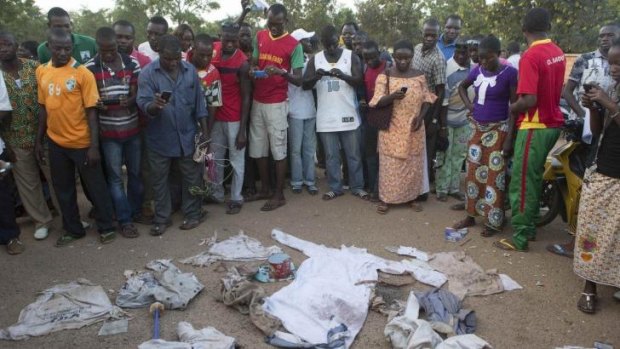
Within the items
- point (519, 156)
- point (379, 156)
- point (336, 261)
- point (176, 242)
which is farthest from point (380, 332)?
point (379, 156)

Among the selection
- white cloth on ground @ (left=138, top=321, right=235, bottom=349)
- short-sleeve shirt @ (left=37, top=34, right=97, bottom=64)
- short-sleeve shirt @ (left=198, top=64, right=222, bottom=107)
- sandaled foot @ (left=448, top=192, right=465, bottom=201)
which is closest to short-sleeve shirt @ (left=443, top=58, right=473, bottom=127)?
sandaled foot @ (left=448, top=192, right=465, bottom=201)

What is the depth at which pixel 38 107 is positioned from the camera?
4.67 metres

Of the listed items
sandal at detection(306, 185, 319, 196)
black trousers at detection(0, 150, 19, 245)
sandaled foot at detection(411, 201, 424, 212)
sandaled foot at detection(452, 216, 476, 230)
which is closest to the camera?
black trousers at detection(0, 150, 19, 245)

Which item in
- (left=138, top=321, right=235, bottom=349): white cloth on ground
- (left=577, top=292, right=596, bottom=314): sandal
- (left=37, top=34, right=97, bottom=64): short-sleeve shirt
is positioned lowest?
(left=577, top=292, right=596, bottom=314): sandal

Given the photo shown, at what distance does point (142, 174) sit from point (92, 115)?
1094 millimetres

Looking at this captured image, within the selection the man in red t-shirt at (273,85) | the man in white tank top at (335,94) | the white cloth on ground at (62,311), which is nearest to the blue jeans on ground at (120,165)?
the white cloth on ground at (62,311)

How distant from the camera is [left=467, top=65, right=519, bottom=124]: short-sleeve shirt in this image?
4.48m

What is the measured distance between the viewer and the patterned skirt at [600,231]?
3316 millimetres

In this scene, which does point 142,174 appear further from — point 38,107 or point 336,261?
point 336,261

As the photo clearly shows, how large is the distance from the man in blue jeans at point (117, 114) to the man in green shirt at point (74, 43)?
55 centimetres

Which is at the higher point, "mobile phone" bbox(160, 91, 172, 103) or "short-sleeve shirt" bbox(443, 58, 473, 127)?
"mobile phone" bbox(160, 91, 172, 103)

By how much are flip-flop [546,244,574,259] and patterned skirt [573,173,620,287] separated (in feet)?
2.85

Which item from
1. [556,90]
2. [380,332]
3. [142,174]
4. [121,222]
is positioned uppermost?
[556,90]

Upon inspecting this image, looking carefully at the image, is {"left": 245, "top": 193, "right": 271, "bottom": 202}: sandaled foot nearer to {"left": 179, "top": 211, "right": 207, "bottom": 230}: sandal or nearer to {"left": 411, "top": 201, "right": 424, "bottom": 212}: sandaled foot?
{"left": 179, "top": 211, "right": 207, "bottom": 230}: sandal
